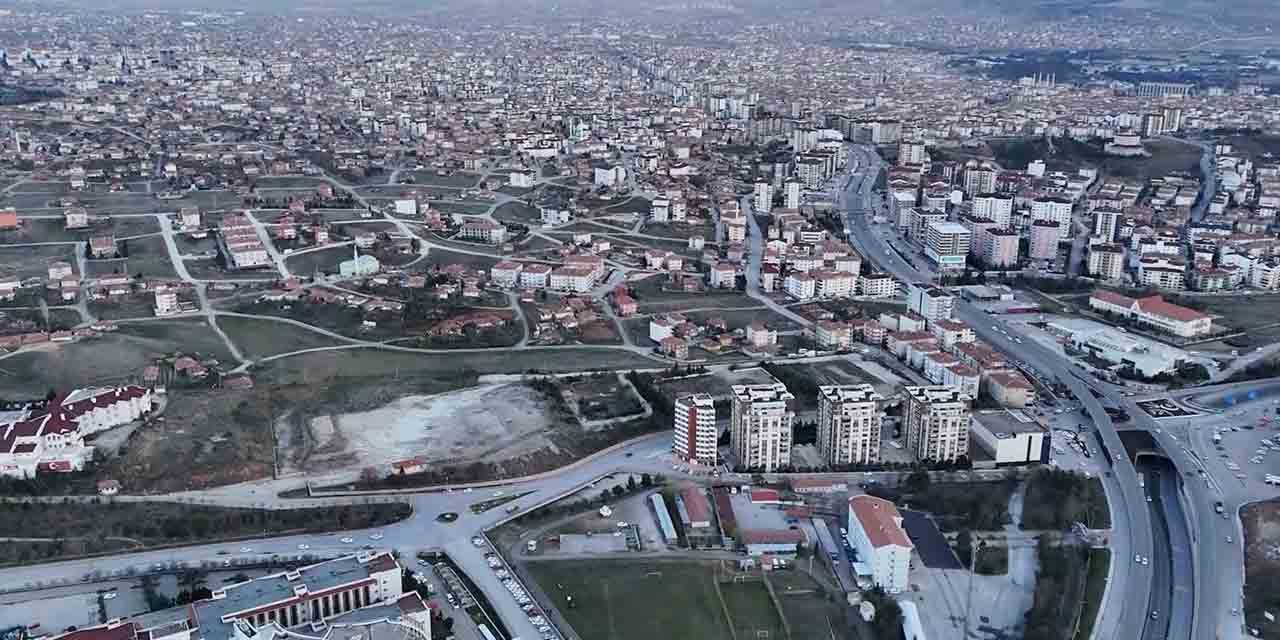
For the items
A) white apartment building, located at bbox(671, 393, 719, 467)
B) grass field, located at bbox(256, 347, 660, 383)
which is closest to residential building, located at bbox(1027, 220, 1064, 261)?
grass field, located at bbox(256, 347, 660, 383)

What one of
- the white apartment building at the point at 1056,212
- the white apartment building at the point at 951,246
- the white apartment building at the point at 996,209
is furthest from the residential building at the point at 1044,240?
the white apartment building at the point at 996,209

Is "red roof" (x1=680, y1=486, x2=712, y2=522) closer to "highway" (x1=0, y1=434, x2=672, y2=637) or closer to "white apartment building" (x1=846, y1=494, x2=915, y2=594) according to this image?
"highway" (x1=0, y1=434, x2=672, y2=637)

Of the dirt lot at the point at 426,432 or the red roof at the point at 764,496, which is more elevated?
the dirt lot at the point at 426,432

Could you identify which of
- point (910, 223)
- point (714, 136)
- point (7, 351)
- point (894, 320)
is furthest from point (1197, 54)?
point (7, 351)

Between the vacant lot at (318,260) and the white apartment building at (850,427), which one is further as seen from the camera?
the vacant lot at (318,260)

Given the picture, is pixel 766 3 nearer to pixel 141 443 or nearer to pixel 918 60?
pixel 918 60

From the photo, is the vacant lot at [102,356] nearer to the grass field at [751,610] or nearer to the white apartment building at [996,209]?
the grass field at [751,610]

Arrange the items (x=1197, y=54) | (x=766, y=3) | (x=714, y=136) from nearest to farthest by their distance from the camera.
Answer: (x=714, y=136) < (x=1197, y=54) < (x=766, y=3)
